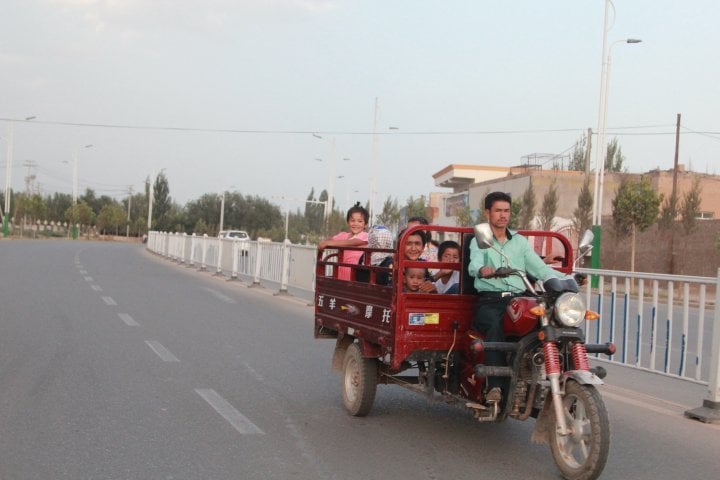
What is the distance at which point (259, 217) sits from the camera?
118 metres

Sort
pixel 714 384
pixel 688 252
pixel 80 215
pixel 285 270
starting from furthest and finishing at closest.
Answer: pixel 80 215
pixel 688 252
pixel 285 270
pixel 714 384

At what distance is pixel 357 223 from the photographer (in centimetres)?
869

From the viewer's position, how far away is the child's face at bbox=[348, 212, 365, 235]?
8.69m

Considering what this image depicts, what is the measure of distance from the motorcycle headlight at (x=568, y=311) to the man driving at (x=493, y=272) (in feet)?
1.91

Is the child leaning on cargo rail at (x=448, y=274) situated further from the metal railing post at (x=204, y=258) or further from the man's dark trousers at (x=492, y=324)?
the metal railing post at (x=204, y=258)

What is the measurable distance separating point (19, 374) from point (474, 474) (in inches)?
202

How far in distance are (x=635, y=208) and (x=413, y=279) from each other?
91.1ft

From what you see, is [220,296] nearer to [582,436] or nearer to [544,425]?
[544,425]

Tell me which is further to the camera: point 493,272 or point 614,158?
point 614,158

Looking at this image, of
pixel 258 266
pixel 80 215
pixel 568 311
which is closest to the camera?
pixel 568 311

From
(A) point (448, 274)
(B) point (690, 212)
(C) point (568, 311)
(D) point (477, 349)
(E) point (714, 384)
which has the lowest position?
(E) point (714, 384)

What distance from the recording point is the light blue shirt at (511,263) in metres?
5.95

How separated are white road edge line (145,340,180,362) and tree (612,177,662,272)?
24796 millimetres

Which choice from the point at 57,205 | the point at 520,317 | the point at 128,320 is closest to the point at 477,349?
the point at 520,317
